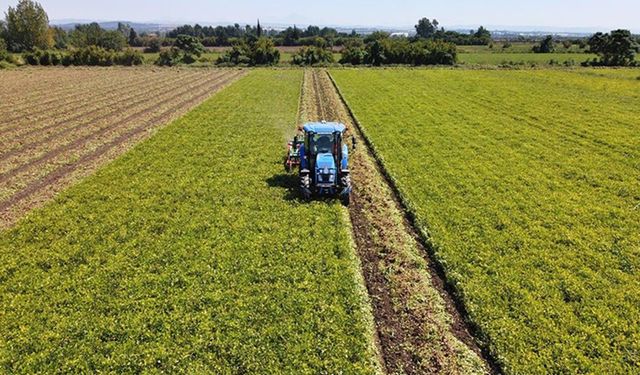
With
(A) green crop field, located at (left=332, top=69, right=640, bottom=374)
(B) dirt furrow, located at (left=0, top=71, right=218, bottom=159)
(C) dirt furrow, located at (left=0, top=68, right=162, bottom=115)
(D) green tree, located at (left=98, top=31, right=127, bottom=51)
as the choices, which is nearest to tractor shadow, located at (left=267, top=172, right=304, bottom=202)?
(A) green crop field, located at (left=332, top=69, right=640, bottom=374)

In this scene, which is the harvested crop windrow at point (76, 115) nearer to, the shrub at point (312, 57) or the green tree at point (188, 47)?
the shrub at point (312, 57)

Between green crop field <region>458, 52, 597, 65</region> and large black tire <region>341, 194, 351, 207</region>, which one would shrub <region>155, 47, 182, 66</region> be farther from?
large black tire <region>341, 194, 351, 207</region>

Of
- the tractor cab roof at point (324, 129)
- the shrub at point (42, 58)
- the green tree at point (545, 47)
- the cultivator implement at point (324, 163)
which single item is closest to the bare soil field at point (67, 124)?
the cultivator implement at point (324, 163)

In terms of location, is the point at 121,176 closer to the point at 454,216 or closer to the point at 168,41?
the point at 454,216

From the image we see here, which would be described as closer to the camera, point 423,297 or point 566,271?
point 423,297

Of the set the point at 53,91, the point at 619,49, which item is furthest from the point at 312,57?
the point at 619,49

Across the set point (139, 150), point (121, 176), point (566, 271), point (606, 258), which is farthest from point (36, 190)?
point (606, 258)

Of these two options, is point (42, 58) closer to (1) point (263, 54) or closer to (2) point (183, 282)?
(1) point (263, 54)
